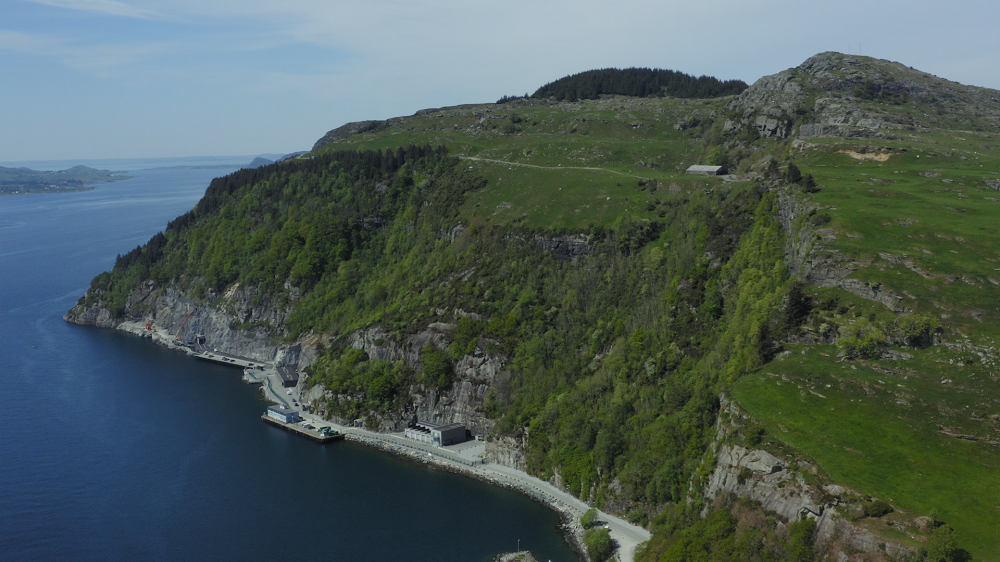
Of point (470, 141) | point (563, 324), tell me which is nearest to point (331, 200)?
point (470, 141)

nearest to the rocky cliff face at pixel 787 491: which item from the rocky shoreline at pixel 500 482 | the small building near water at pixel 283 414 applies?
the rocky shoreline at pixel 500 482

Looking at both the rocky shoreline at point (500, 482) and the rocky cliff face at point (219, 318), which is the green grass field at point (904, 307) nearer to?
the rocky shoreline at point (500, 482)

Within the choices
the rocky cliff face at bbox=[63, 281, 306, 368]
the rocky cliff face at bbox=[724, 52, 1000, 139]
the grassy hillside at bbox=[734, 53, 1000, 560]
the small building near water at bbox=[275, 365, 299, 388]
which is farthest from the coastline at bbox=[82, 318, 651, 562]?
the rocky cliff face at bbox=[724, 52, 1000, 139]

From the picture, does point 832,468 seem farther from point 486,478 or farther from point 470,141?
point 470,141

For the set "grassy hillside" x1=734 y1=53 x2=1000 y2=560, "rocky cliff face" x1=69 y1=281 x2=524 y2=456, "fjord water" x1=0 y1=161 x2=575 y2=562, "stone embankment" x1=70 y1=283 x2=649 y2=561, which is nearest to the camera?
"grassy hillside" x1=734 y1=53 x2=1000 y2=560

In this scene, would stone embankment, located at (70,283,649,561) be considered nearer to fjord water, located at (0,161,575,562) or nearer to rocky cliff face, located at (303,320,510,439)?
rocky cliff face, located at (303,320,510,439)

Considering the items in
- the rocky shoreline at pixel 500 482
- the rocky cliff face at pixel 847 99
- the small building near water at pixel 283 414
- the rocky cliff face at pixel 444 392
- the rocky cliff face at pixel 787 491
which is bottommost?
the rocky shoreline at pixel 500 482
